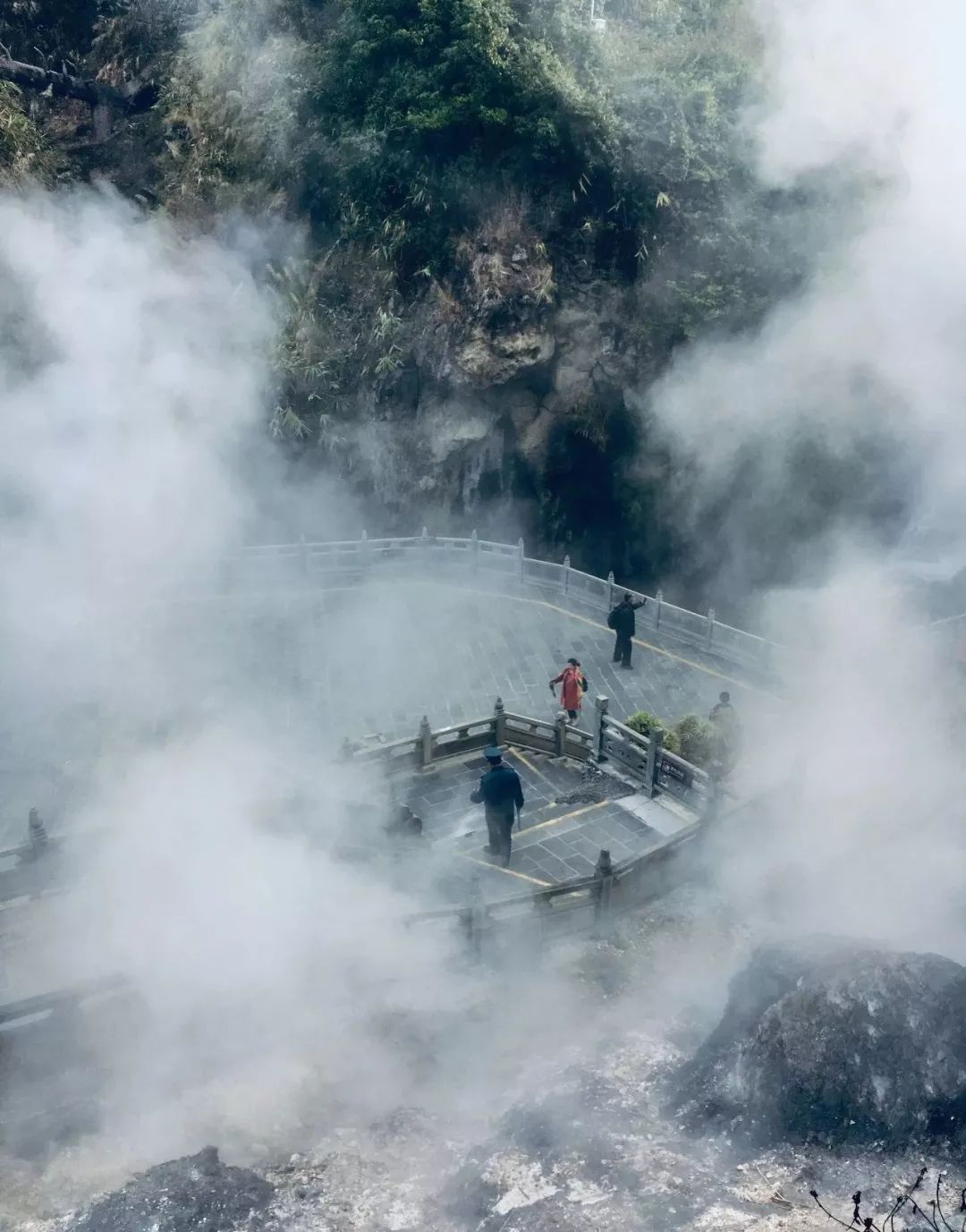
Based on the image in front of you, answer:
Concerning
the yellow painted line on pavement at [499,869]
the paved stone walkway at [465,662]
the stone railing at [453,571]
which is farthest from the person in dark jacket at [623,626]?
the yellow painted line on pavement at [499,869]

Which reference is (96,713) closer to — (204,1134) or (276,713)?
(276,713)

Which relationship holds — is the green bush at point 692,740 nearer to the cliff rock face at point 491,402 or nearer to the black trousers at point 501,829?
the black trousers at point 501,829

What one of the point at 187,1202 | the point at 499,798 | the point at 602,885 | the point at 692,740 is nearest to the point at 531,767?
the point at 692,740

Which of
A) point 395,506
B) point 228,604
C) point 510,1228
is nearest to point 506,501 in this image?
point 395,506

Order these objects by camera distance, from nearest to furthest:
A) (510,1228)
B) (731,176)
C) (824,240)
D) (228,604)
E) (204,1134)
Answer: (510,1228)
(204,1134)
(228,604)
(824,240)
(731,176)

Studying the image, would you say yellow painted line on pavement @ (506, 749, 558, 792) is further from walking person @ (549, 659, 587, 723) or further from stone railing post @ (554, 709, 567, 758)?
walking person @ (549, 659, 587, 723)
